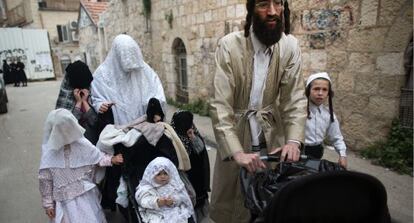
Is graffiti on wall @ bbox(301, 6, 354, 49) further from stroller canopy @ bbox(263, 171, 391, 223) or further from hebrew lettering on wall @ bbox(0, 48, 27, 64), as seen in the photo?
hebrew lettering on wall @ bbox(0, 48, 27, 64)

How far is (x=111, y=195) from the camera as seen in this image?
3.00 meters

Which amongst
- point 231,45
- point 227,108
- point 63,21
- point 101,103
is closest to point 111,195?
point 101,103

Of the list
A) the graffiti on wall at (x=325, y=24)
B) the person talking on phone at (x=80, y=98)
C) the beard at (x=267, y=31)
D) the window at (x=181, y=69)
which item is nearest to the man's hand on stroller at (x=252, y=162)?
the beard at (x=267, y=31)

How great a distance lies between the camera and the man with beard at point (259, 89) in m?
1.85

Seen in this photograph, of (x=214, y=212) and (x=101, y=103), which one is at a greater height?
(x=101, y=103)

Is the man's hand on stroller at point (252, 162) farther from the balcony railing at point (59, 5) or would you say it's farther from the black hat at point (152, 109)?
the balcony railing at point (59, 5)

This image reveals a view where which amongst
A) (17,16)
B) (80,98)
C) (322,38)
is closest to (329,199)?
(80,98)

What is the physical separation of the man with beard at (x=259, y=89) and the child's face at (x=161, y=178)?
2.34 feet

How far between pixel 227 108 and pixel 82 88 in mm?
1789

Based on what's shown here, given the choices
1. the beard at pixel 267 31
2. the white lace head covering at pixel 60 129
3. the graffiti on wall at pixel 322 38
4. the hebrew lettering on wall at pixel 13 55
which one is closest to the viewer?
the beard at pixel 267 31

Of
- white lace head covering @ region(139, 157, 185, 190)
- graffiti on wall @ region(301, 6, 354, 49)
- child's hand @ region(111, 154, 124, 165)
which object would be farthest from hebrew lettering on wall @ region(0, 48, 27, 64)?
white lace head covering @ region(139, 157, 185, 190)

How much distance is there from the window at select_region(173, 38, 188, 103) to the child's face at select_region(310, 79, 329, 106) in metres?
6.70

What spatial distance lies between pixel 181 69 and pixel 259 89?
25.3 feet

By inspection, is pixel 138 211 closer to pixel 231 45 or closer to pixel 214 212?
pixel 214 212
